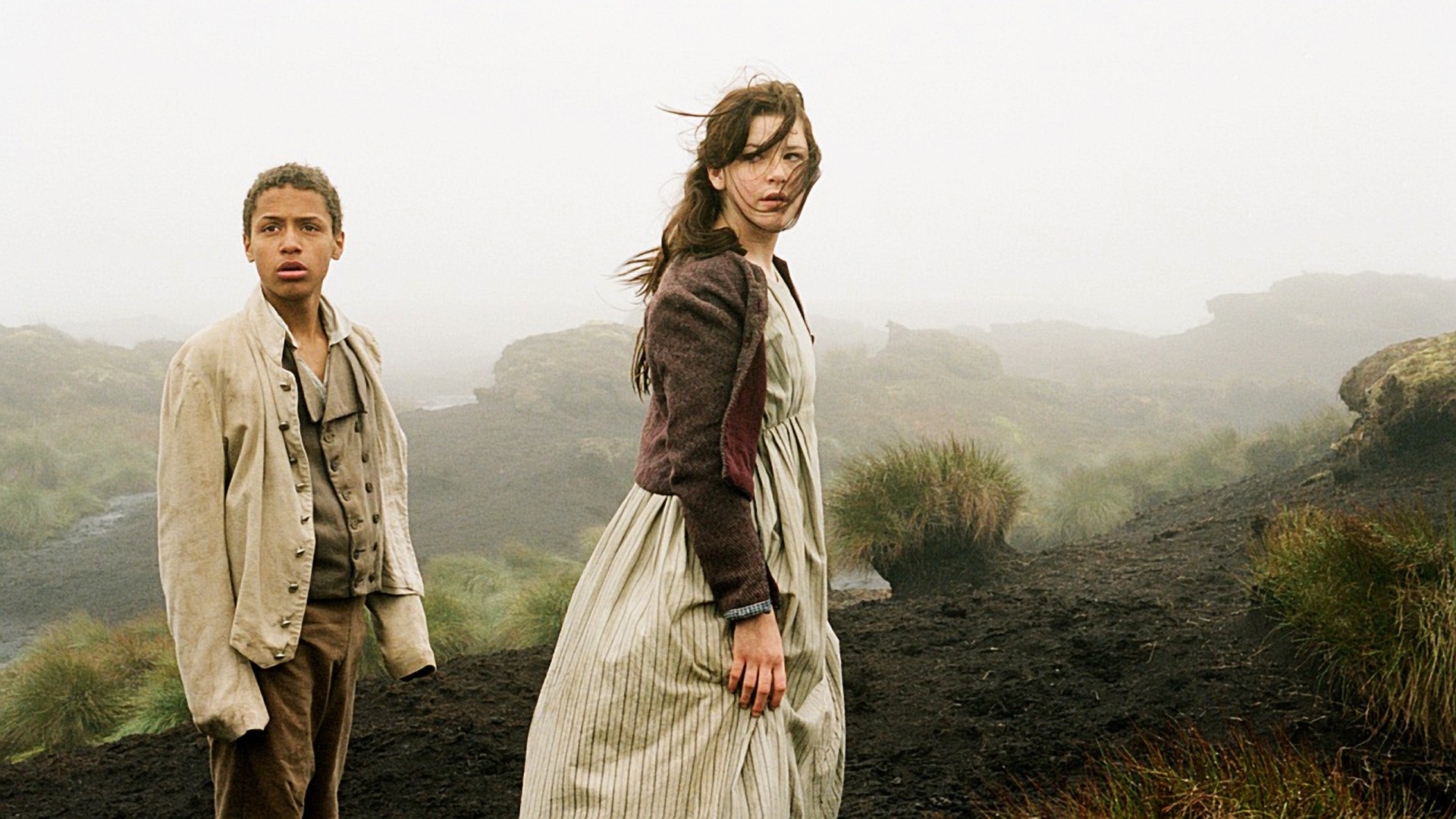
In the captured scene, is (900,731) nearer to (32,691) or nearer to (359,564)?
(359,564)

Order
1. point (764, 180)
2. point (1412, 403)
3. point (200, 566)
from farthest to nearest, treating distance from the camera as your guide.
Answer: point (1412, 403)
point (200, 566)
point (764, 180)

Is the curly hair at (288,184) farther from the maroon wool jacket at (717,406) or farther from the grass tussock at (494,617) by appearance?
the grass tussock at (494,617)

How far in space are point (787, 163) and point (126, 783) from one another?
357cm

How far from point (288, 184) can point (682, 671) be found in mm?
1210

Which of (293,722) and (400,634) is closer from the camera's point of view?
(293,722)

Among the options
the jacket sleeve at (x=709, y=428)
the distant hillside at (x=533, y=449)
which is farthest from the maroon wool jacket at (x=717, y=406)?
the distant hillside at (x=533, y=449)

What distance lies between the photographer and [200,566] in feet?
7.30

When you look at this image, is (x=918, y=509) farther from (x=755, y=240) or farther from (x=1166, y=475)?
(x=1166, y=475)

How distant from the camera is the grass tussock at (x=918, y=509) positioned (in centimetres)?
714

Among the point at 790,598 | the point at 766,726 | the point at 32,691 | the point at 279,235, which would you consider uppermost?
the point at 279,235

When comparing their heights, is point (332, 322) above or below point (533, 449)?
above

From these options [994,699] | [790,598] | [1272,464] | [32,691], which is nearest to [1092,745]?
[994,699]

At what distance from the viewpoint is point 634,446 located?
49.1ft

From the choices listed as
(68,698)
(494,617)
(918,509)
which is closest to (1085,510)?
(918,509)
